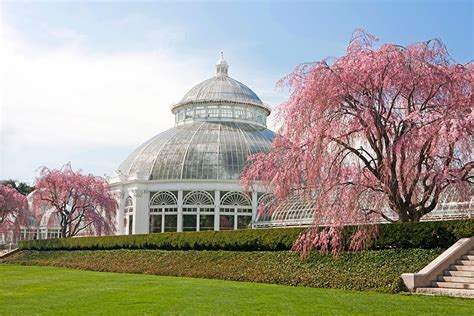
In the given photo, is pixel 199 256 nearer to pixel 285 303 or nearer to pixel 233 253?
pixel 233 253

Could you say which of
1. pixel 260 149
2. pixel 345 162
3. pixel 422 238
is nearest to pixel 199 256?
pixel 345 162

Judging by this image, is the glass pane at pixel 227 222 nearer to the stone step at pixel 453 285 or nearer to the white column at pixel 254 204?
the white column at pixel 254 204

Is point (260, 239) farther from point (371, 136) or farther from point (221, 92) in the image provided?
point (221, 92)

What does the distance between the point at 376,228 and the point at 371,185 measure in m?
1.51

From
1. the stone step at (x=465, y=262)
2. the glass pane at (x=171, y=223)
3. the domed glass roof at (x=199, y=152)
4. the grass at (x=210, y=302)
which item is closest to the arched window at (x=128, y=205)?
the domed glass roof at (x=199, y=152)

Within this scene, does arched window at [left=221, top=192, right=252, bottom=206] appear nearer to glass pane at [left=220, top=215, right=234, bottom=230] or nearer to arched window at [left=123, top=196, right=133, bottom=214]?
glass pane at [left=220, top=215, right=234, bottom=230]

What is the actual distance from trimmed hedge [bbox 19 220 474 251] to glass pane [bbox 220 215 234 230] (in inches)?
537

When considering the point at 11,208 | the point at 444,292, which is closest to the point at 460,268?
the point at 444,292

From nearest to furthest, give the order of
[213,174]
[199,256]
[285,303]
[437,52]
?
[285,303], [437,52], [199,256], [213,174]

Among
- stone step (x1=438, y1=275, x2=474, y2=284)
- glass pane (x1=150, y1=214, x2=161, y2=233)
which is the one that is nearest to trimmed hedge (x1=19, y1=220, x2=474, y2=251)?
stone step (x1=438, y1=275, x2=474, y2=284)

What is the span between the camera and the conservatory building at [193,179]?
4994 centimetres

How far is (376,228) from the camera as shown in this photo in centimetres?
2042

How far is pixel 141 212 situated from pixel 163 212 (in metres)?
1.89

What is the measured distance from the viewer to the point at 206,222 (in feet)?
163
